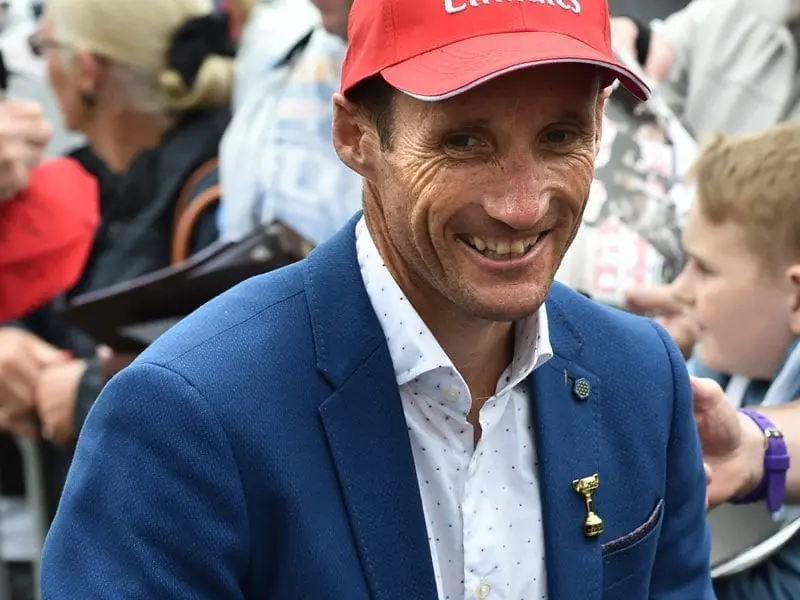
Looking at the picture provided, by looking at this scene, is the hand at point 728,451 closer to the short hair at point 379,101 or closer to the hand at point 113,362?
the short hair at point 379,101

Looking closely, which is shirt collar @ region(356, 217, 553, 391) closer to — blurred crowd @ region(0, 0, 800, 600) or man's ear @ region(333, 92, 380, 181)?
man's ear @ region(333, 92, 380, 181)

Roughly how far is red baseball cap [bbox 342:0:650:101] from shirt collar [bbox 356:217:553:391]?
0.25 metres

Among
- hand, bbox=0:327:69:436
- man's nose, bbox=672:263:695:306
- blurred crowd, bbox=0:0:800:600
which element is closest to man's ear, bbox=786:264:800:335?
man's nose, bbox=672:263:695:306

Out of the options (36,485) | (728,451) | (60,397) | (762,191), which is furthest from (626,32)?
(36,485)

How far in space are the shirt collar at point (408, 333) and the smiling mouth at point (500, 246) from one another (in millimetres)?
156

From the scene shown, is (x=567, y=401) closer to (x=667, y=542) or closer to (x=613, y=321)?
(x=613, y=321)

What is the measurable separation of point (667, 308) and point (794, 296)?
40 centimetres

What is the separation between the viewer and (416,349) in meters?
1.61

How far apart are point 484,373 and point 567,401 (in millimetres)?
125

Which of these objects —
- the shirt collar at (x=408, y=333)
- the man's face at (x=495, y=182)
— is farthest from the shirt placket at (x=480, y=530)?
the man's face at (x=495, y=182)

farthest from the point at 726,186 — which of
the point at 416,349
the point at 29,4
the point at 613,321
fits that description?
the point at 29,4

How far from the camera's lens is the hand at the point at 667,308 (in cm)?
262

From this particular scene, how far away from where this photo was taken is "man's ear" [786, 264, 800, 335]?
7.55 ft

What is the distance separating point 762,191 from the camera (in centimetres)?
240
